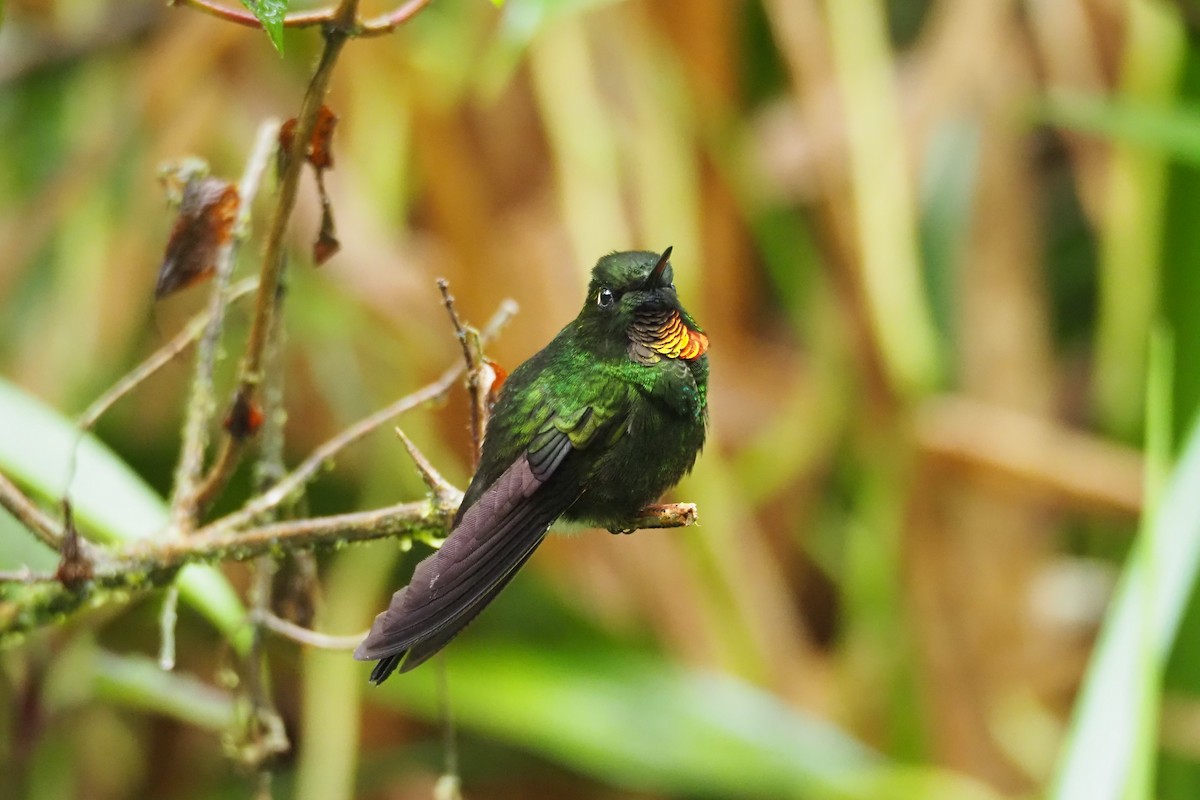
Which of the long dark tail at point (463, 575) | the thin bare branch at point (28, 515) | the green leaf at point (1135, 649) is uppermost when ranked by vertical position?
the green leaf at point (1135, 649)

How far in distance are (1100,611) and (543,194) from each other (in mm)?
1543

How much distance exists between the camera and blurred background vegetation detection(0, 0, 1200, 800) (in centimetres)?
173

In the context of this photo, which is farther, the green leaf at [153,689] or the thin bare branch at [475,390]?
the green leaf at [153,689]

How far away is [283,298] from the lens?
708 mm

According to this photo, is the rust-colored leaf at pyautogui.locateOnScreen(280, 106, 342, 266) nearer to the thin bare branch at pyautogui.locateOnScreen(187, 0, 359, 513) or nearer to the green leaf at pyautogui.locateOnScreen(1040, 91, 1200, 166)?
the thin bare branch at pyautogui.locateOnScreen(187, 0, 359, 513)

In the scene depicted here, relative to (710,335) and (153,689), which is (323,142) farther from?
(710,335)

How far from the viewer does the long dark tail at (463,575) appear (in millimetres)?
432

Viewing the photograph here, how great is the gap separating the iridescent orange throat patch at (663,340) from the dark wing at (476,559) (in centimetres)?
6

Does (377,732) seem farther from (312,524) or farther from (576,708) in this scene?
(312,524)

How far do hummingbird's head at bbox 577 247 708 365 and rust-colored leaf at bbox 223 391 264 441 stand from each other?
0.20 m

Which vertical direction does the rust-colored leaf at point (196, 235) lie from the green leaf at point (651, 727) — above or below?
below

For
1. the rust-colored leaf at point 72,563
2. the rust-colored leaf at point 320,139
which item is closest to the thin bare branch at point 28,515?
the rust-colored leaf at point 72,563

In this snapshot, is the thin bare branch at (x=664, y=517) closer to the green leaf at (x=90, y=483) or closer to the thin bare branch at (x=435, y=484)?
the thin bare branch at (x=435, y=484)

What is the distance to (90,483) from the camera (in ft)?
3.05
